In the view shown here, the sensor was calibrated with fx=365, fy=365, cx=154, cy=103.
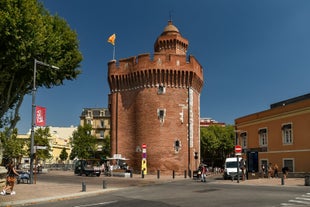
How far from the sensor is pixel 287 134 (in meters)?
36.5

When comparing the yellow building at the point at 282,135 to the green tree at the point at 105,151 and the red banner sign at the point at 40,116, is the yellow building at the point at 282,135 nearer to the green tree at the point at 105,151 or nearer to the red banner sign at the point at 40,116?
the red banner sign at the point at 40,116

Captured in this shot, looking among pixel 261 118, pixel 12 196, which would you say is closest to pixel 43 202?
pixel 12 196

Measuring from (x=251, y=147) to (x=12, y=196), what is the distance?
102ft

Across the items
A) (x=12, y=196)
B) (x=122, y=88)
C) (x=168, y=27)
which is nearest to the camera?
(x=12, y=196)

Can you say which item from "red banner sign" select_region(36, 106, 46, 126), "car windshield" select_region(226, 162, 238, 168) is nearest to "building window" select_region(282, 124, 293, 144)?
"car windshield" select_region(226, 162, 238, 168)

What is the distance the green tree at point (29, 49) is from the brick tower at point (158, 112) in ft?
69.3

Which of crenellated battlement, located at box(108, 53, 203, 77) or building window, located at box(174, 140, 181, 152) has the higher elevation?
crenellated battlement, located at box(108, 53, 203, 77)

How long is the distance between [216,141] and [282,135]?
42.8 m

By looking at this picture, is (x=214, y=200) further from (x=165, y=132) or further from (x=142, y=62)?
(x=142, y=62)

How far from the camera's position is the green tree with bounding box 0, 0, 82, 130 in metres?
21.6

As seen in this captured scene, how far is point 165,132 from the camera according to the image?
4856cm

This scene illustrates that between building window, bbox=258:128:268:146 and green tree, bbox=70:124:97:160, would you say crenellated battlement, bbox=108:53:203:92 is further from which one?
green tree, bbox=70:124:97:160

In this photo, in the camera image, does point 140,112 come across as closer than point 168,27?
Yes

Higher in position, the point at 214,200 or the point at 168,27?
the point at 168,27
